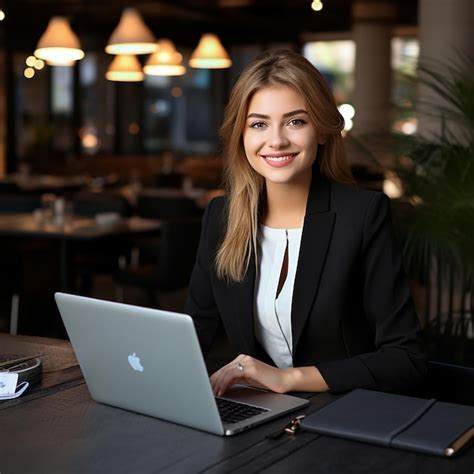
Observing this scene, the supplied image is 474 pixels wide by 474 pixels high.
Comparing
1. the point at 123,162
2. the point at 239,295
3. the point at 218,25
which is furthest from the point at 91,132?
the point at 239,295

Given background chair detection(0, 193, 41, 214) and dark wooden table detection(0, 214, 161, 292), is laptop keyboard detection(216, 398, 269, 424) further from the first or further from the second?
background chair detection(0, 193, 41, 214)

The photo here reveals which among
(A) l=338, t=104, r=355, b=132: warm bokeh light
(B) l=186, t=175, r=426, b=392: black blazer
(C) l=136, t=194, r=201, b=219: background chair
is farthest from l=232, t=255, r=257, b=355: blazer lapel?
(C) l=136, t=194, r=201, b=219: background chair

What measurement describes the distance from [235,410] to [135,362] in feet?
0.83

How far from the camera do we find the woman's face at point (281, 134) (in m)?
2.57

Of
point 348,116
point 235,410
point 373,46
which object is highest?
point 373,46

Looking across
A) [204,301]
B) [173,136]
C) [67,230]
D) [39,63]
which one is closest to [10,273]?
[67,230]

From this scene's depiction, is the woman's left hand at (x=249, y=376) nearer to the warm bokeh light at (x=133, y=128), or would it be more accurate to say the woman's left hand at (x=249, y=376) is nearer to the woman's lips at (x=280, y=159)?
the woman's lips at (x=280, y=159)

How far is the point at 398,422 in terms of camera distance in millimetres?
1906

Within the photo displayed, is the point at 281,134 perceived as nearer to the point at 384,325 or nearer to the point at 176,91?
the point at 384,325

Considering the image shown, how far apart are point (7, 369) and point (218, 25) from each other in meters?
14.8

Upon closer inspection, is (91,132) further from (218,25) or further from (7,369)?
(7,369)

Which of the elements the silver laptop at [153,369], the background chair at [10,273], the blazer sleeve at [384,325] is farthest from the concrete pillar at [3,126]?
the silver laptop at [153,369]

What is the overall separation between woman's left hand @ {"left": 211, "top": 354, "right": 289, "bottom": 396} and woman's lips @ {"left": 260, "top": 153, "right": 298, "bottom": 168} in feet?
1.96

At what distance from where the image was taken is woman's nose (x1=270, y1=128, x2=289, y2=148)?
255cm
